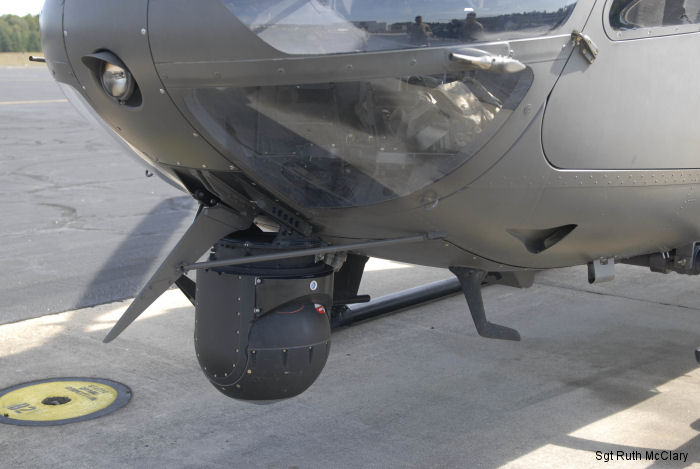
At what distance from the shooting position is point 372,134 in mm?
2951

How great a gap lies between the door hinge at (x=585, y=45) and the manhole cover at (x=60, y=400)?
2820 millimetres

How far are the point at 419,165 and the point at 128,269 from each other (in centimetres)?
467

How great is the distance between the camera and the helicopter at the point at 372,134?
2.76 metres

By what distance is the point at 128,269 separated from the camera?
7172mm

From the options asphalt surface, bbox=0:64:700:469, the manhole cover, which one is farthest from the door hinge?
the manhole cover

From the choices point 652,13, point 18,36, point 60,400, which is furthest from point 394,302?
point 18,36

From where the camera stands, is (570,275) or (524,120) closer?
(524,120)

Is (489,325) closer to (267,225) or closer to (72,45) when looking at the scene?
(267,225)

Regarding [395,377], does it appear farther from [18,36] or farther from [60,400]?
[18,36]

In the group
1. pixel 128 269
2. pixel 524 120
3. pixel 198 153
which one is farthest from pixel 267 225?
pixel 128 269

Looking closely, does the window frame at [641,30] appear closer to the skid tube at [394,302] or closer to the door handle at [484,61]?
the door handle at [484,61]

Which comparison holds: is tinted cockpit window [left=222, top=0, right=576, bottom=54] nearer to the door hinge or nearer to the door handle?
the door handle

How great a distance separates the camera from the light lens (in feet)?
9.38

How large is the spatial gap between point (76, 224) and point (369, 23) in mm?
6723
